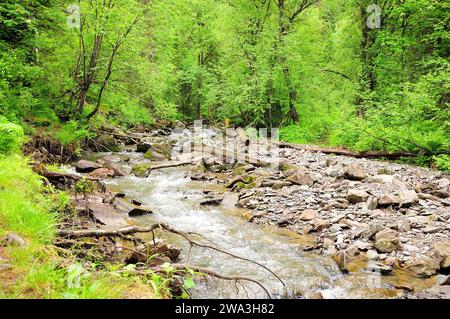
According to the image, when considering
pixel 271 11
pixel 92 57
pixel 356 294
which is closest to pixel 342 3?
pixel 271 11

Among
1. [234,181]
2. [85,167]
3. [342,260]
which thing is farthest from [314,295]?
[85,167]

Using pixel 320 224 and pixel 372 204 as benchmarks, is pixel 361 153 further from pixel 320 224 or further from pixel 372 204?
pixel 320 224

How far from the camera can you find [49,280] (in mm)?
3510

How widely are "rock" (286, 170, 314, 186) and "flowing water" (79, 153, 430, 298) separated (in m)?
2.61

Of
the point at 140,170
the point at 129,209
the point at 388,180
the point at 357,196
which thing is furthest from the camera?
the point at 140,170

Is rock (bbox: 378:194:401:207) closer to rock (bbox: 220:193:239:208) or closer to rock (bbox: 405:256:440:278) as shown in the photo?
rock (bbox: 405:256:440:278)

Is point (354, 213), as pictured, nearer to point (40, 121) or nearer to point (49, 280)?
point (49, 280)

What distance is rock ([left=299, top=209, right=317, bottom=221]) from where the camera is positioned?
917 cm

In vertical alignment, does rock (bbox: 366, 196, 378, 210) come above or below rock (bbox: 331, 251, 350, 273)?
above

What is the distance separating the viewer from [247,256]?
7414 millimetres

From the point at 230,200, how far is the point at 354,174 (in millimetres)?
4093

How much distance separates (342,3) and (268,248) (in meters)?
20.2

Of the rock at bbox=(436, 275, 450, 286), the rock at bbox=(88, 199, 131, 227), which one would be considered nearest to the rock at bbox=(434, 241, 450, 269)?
the rock at bbox=(436, 275, 450, 286)
